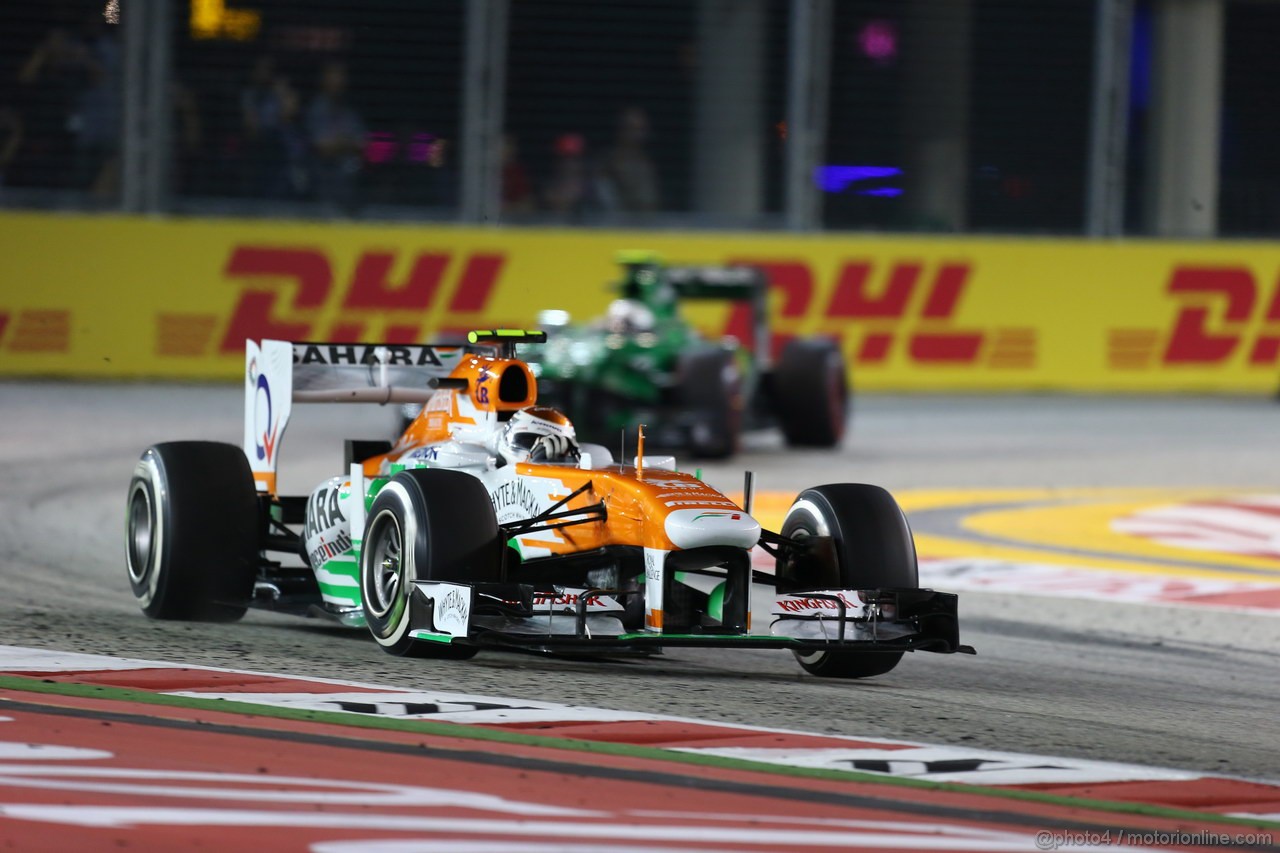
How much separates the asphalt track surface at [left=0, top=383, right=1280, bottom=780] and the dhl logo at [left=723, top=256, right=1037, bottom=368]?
5579 mm

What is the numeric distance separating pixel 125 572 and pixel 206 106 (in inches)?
468

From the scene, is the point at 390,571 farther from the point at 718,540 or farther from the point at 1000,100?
the point at 1000,100

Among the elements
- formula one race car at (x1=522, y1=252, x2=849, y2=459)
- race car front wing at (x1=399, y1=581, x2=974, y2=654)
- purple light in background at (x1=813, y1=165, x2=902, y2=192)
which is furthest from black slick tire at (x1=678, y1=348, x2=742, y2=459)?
purple light in background at (x1=813, y1=165, x2=902, y2=192)

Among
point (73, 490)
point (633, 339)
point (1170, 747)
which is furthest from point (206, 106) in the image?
point (1170, 747)

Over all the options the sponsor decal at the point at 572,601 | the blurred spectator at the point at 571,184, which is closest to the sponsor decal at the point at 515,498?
the sponsor decal at the point at 572,601

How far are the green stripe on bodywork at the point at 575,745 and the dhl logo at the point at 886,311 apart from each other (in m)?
15.2

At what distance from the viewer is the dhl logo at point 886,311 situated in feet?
69.6

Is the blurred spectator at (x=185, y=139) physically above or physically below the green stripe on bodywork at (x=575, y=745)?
above

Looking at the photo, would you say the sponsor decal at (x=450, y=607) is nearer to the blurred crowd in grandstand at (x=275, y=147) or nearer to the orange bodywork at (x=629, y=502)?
the orange bodywork at (x=629, y=502)

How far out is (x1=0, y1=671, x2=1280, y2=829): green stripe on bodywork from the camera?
514 cm

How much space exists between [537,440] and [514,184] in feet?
47.1

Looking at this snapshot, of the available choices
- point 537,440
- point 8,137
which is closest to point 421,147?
point 8,137

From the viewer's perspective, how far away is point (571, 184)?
71.5 feet

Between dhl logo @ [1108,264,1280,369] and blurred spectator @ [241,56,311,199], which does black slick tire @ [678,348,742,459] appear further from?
dhl logo @ [1108,264,1280,369]
